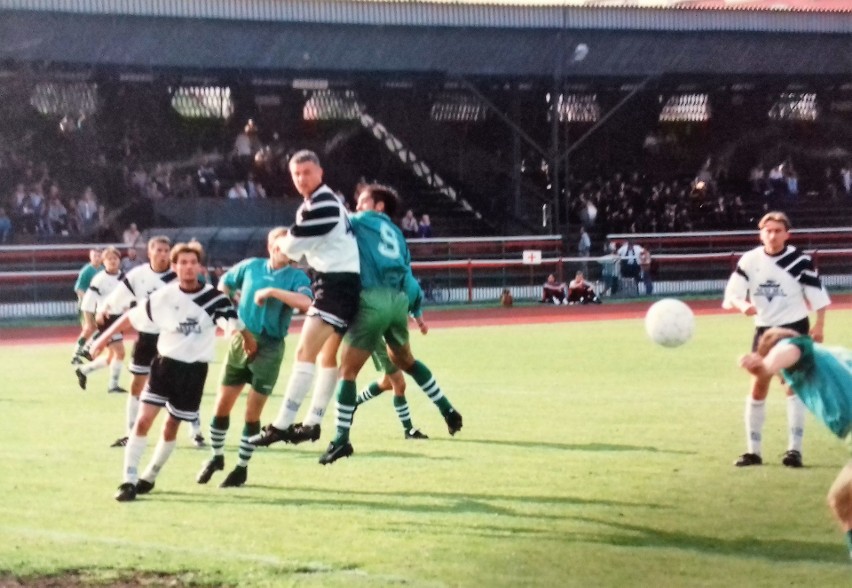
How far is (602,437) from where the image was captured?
1459cm

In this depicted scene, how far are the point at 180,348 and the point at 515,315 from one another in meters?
22.8

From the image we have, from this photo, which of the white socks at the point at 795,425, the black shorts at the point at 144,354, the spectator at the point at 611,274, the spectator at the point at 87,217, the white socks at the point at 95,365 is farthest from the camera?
the spectator at the point at 611,274

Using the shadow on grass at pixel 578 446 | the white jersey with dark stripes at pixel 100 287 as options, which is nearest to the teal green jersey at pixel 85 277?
the white jersey with dark stripes at pixel 100 287

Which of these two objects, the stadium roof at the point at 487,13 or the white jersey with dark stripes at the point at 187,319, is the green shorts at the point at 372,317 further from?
the stadium roof at the point at 487,13

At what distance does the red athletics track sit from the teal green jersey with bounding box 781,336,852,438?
21.9m

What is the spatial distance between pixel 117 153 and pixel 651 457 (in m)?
29.2

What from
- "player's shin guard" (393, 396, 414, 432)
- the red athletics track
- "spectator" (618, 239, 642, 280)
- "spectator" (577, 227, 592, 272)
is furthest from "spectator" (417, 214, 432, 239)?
"player's shin guard" (393, 396, 414, 432)

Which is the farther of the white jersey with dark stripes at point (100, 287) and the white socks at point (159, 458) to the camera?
the white jersey with dark stripes at point (100, 287)

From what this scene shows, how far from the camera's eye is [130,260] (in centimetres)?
3281

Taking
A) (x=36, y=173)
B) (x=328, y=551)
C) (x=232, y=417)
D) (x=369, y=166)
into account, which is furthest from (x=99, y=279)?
(x=369, y=166)

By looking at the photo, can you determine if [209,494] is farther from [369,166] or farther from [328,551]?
[369,166]

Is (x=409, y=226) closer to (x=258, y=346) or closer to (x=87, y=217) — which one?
(x=87, y=217)

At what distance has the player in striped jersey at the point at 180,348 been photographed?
11469mm

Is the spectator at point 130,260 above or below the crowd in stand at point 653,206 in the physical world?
below
